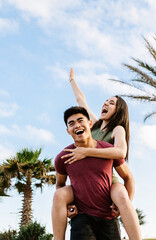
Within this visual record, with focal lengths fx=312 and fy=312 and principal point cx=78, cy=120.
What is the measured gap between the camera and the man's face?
2.79 metres

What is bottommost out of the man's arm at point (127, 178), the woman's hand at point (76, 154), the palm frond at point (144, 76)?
the man's arm at point (127, 178)

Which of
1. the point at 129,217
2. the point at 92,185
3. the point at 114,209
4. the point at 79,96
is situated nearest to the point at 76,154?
the point at 92,185

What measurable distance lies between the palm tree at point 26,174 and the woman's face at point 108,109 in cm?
1411

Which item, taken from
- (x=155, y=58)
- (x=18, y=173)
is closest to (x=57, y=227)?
(x=155, y=58)

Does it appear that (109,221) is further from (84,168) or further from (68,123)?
(68,123)

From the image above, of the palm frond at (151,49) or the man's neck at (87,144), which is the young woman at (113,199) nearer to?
the man's neck at (87,144)

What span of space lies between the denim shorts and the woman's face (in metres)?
1.24

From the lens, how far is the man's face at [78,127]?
2.79m

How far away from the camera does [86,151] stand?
2668mm

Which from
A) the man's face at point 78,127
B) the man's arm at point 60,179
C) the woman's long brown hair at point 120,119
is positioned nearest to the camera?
the man's face at point 78,127

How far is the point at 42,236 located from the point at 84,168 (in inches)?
Result: 455

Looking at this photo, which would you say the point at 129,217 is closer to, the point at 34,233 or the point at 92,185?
the point at 92,185

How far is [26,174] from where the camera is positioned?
1725 cm

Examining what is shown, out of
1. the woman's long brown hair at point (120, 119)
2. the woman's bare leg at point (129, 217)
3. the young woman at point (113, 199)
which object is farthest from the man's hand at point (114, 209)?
the woman's long brown hair at point (120, 119)
